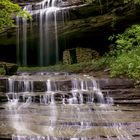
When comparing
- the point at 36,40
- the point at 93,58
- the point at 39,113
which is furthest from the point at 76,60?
the point at 39,113

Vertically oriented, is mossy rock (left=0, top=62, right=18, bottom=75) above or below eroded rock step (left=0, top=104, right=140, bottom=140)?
above

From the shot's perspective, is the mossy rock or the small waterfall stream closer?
the small waterfall stream

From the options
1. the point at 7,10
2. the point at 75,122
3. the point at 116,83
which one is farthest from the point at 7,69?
the point at 75,122

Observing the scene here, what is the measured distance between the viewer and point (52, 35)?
18.7 meters

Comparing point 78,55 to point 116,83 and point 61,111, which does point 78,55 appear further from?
point 61,111

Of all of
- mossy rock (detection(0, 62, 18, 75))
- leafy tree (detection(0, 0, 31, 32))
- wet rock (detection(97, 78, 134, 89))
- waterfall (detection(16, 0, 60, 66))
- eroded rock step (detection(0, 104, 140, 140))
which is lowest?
eroded rock step (detection(0, 104, 140, 140))

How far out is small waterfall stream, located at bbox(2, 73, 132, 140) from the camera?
23.1ft

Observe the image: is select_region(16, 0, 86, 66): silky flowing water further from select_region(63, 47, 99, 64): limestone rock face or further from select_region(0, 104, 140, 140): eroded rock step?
select_region(0, 104, 140, 140): eroded rock step

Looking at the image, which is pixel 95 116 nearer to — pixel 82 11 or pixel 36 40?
pixel 82 11

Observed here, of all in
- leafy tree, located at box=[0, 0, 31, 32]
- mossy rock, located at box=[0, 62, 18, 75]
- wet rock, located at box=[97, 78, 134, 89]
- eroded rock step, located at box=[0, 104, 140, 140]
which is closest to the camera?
eroded rock step, located at box=[0, 104, 140, 140]

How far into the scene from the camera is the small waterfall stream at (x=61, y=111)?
23.1 ft

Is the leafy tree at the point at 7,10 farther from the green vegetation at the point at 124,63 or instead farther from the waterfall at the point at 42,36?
the waterfall at the point at 42,36

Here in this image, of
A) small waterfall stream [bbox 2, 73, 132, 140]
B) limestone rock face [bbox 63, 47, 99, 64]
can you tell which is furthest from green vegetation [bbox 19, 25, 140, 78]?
limestone rock face [bbox 63, 47, 99, 64]

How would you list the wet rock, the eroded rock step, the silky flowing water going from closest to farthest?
the eroded rock step, the wet rock, the silky flowing water
